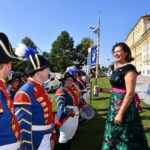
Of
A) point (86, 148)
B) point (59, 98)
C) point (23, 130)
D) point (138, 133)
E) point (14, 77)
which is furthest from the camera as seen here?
point (14, 77)

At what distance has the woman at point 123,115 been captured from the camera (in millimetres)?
4773

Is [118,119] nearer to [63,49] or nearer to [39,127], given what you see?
[39,127]

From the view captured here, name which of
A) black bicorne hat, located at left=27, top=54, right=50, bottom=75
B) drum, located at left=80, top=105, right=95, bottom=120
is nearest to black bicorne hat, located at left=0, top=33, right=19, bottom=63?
black bicorne hat, located at left=27, top=54, right=50, bottom=75

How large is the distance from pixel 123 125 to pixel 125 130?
0.25 ft

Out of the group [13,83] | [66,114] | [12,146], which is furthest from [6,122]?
[13,83]

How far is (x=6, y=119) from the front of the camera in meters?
2.74

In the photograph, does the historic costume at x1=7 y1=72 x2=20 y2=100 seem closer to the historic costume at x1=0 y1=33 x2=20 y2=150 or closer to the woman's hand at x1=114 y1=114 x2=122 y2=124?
the woman's hand at x1=114 y1=114 x2=122 y2=124

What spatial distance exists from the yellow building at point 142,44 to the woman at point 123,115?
51560 mm

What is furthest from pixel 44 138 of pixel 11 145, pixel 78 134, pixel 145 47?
pixel 145 47

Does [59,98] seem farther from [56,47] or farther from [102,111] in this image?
[56,47]

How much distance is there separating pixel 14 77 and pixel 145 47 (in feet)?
236

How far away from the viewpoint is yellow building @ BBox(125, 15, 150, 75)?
7357 centimetres

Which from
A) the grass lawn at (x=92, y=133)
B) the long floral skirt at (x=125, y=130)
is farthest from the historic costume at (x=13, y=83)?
the long floral skirt at (x=125, y=130)

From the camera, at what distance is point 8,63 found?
2.83m
